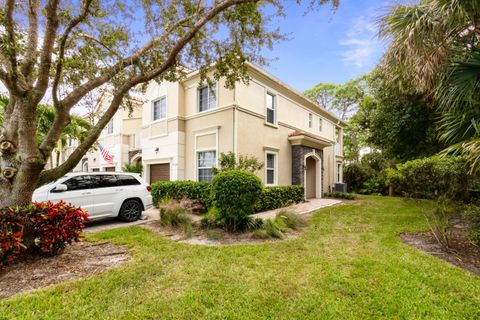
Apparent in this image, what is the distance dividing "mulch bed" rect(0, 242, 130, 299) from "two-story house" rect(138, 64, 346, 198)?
6587mm

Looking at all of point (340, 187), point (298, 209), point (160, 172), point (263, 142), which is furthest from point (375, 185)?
point (160, 172)

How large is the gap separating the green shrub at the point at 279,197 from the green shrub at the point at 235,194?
9.88ft

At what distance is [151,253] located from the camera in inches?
→ 192

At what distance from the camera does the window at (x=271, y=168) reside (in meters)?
12.3

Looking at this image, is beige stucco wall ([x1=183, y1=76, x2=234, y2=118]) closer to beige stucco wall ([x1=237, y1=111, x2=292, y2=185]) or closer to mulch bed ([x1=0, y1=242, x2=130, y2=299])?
beige stucco wall ([x1=237, y1=111, x2=292, y2=185])

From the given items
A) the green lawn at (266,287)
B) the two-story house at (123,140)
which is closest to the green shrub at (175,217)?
the green lawn at (266,287)

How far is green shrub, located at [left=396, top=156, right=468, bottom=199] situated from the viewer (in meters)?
5.16

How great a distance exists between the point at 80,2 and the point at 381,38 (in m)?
7.68

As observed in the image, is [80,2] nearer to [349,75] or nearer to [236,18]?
[236,18]

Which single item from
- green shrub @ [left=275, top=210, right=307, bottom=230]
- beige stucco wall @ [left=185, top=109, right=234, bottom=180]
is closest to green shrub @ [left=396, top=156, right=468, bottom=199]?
green shrub @ [left=275, top=210, right=307, bottom=230]

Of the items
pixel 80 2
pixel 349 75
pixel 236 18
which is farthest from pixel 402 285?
pixel 349 75

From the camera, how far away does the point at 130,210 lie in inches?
328

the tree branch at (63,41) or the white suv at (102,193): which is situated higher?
the tree branch at (63,41)

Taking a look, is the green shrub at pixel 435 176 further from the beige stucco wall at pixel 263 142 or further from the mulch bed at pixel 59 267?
the mulch bed at pixel 59 267
